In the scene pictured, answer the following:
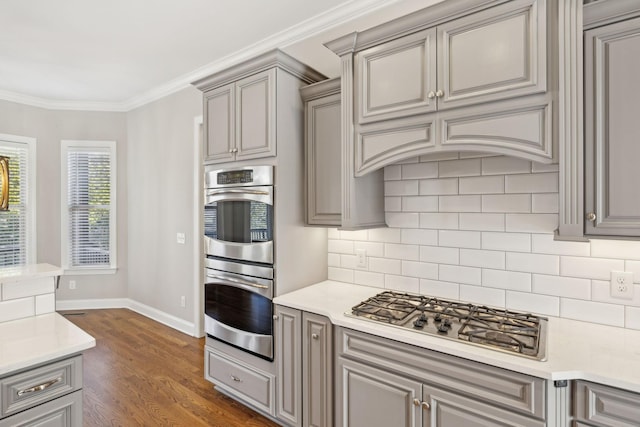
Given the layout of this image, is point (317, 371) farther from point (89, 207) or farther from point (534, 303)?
point (89, 207)

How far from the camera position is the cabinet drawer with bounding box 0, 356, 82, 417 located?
4.32 ft

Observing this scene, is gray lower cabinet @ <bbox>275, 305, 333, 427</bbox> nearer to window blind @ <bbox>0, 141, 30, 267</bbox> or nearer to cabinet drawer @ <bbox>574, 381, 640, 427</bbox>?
cabinet drawer @ <bbox>574, 381, 640, 427</bbox>

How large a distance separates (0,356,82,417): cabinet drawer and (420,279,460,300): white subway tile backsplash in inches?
73.9

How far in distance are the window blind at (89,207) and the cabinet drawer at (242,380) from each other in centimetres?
309

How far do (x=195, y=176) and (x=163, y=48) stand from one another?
50.8 inches

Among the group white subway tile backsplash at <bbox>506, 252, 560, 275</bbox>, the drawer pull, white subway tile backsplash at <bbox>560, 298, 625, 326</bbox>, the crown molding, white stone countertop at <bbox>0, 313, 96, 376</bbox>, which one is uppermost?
the crown molding

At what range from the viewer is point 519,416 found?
1351 millimetres

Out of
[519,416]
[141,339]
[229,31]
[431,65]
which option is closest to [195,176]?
[229,31]

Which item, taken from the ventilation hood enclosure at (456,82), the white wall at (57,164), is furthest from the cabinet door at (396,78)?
the white wall at (57,164)

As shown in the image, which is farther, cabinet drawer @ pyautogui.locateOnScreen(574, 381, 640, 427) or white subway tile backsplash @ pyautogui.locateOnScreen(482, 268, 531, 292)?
white subway tile backsplash @ pyautogui.locateOnScreen(482, 268, 531, 292)

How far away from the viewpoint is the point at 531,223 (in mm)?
1870

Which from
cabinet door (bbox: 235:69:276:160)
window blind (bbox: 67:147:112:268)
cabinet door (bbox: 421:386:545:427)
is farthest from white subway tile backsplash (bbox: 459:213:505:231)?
window blind (bbox: 67:147:112:268)

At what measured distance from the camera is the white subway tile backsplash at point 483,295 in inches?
77.7

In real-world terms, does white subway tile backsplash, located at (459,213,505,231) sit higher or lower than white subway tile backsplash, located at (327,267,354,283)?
higher
